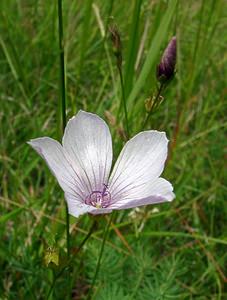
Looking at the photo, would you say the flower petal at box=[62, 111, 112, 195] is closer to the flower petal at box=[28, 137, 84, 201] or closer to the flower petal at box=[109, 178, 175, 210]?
the flower petal at box=[28, 137, 84, 201]

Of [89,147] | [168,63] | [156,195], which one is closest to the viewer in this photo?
[156,195]

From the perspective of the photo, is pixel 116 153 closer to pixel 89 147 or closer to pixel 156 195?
pixel 89 147

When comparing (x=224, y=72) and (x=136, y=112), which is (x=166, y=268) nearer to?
(x=136, y=112)

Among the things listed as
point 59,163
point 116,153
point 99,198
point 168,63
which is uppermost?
point 168,63

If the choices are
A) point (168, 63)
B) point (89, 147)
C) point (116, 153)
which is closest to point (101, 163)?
point (89, 147)

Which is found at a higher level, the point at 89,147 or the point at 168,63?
the point at 168,63

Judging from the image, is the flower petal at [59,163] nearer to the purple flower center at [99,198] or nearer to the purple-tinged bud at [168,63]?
the purple flower center at [99,198]
